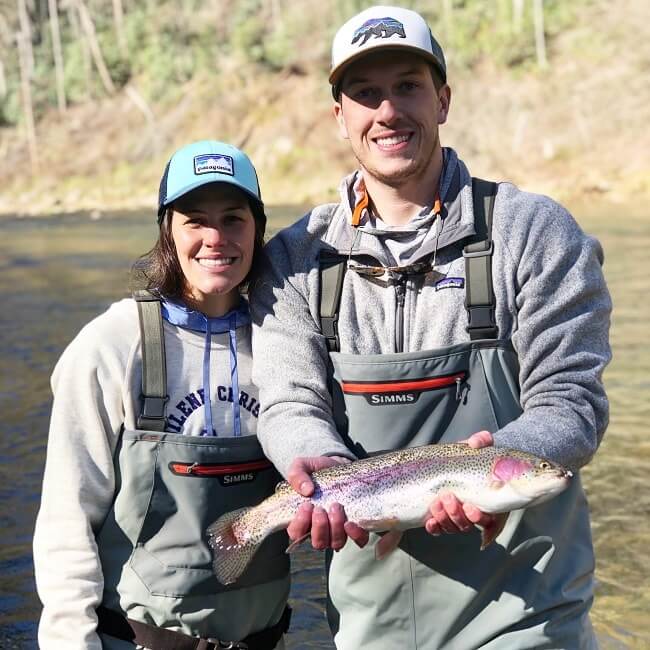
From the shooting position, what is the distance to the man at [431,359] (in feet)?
9.71

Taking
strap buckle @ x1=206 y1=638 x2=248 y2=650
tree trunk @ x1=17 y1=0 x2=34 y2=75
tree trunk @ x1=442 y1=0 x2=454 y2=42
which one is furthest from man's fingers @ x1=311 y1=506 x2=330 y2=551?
tree trunk @ x1=17 y1=0 x2=34 y2=75

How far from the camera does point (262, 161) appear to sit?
4081 centimetres

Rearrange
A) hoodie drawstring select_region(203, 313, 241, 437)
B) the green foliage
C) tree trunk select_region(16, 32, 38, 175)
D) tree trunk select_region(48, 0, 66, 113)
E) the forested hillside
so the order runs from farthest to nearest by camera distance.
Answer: tree trunk select_region(48, 0, 66, 113) → tree trunk select_region(16, 32, 38, 175) → the green foliage → the forested hillside → hoodie drawstring select_region(203, 313, 241, 437)

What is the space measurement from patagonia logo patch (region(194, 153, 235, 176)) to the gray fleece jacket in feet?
1.19

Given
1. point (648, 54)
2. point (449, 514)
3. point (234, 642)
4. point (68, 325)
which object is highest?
point (648, 54)

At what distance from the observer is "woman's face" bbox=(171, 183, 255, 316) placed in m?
3.32

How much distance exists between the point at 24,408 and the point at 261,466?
7.88m

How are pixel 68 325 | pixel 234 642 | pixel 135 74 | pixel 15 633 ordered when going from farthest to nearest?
1. pixel 135 74
2. pixel 68 325
3. pixel 15 633
4. pixel 234 642

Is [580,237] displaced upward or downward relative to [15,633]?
upward

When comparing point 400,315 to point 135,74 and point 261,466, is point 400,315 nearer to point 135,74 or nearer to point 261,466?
point 261,466

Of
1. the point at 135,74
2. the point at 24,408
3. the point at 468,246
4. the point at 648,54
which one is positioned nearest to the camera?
the point at 468,246

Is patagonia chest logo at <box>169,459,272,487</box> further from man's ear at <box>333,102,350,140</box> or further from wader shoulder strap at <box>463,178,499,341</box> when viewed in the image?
man's ear at <box>333,102,350,140</box>

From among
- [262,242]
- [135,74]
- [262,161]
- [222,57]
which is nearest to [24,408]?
[262,242]

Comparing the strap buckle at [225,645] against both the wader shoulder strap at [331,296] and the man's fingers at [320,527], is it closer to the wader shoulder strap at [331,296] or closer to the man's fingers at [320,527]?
the man's fingers at [320,527]
